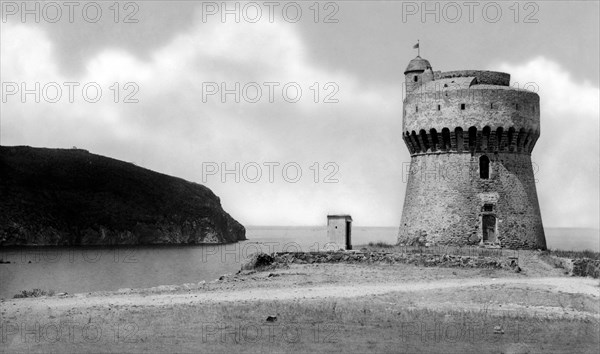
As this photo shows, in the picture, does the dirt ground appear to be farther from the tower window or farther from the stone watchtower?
the tower window

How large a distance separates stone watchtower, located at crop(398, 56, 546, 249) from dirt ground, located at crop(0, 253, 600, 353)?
11454 millimetres

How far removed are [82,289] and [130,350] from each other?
3099cm

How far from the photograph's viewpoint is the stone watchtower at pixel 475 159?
1426 inches

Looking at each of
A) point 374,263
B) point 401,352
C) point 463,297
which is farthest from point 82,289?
point 401,352

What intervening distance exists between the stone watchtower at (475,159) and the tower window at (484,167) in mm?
48

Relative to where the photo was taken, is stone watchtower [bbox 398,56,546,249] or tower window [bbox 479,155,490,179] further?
tower window [bbox 479,155,490,179]

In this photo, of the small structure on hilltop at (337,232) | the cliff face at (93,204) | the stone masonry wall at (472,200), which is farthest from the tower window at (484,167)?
the cliff face at (93,204)

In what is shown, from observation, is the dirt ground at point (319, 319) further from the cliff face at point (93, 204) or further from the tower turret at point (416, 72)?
the cliff face at point (93, 204)

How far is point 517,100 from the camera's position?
1436 inches

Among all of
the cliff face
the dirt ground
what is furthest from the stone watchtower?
the cliff face

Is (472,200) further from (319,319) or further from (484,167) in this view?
(319,319)

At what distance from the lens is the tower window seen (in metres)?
37.1

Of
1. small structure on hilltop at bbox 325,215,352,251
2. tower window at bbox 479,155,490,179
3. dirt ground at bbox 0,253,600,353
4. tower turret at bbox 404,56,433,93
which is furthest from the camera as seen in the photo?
tower turret at bbox 404,56,433,93

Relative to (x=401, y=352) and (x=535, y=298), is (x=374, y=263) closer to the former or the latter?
(x=535, y=298)
